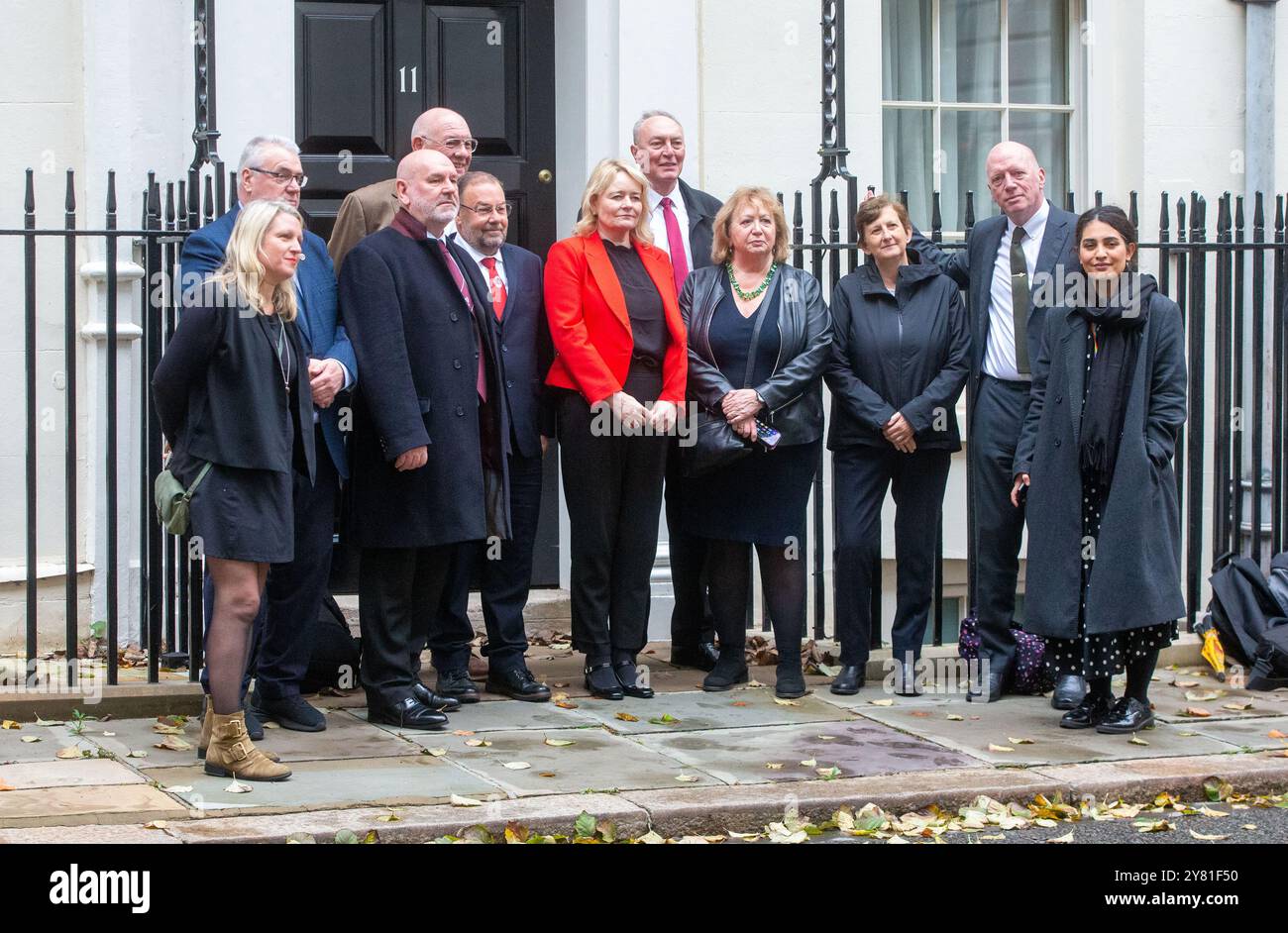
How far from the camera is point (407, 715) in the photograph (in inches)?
257

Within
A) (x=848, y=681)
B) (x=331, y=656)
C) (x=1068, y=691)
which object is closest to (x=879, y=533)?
(x=848, y=681)

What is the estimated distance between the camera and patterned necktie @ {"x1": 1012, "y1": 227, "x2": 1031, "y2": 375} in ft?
23.6

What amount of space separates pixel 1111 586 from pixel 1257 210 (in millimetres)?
A: 2414

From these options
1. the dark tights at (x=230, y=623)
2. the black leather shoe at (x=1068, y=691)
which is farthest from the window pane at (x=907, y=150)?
the dark tights at (x=230, y=623)

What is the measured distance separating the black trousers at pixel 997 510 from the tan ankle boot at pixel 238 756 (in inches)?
122

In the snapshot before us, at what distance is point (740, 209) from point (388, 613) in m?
2.14

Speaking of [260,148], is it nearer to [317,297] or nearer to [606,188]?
[317,297]

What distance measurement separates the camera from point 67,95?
26.2 ft

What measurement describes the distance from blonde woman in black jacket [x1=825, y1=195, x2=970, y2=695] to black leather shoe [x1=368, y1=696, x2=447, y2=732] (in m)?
1.79

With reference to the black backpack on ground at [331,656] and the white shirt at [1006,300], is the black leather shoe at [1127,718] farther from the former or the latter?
the black backpack on ground at [331,656]

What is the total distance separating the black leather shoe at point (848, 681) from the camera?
7.38 metres

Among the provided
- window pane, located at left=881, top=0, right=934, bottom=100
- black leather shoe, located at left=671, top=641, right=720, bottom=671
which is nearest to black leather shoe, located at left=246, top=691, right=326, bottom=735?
black leather shoe, located at left=671, top=641, right=720, bottom=671

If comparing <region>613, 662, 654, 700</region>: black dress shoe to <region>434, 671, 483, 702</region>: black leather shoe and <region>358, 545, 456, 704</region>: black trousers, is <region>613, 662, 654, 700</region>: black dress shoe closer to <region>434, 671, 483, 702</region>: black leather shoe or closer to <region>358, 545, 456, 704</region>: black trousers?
<region>434, 671, 483, 702</region>: black leather shoe

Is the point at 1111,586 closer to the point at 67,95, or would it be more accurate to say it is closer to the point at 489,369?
the point at 489,369
